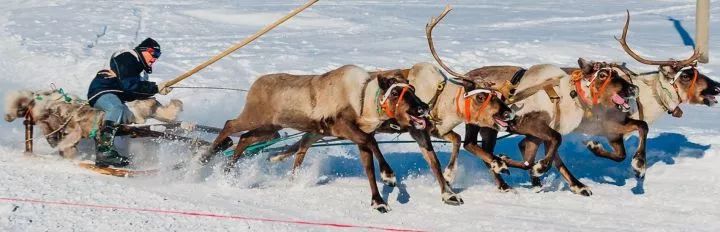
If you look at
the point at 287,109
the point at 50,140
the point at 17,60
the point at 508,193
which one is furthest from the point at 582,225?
the point at 17,60

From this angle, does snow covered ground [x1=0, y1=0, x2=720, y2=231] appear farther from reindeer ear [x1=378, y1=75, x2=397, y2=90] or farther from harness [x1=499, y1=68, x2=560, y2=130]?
reindeer ear [x1=378, y1=75, x2=397, y2=90]

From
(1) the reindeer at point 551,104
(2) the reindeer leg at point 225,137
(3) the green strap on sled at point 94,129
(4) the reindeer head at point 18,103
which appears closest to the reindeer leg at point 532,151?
(1) the reindeer at point 551,104

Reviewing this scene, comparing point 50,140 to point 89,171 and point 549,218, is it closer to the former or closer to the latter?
point 89,171

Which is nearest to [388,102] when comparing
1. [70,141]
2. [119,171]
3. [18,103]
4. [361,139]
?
[361,139]

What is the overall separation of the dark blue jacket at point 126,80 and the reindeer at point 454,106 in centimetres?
270

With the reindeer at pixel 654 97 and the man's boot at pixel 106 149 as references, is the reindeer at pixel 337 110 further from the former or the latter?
the reindeer at pixel 654 97

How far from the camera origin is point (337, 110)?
31.4ft

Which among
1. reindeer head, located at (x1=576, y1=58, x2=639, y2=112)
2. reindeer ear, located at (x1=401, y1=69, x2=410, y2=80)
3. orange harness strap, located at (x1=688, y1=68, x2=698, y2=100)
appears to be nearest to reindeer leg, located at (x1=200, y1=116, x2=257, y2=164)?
reindeer ear, located at (x1=401, y1=69, x2=410, y2=80)

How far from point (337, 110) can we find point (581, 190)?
2598 mm

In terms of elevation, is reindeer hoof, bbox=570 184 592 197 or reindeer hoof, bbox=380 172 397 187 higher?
reindeer hoof, bbox=380 172 397 187

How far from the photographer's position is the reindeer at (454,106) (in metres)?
9.52

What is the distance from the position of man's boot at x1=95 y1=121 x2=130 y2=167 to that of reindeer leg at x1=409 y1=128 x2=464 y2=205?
301cm

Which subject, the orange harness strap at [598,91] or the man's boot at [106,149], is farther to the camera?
the man's boot at [106,149]

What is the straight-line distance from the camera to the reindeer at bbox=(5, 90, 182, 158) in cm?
1037
